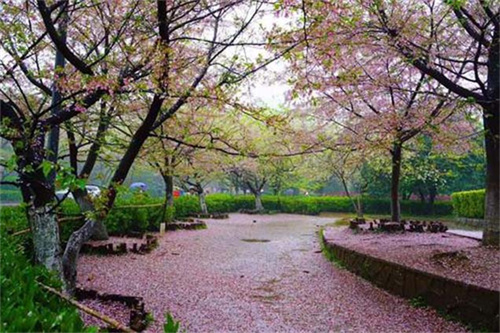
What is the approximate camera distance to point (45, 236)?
3.83m

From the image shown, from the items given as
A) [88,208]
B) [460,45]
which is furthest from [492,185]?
[88,208]

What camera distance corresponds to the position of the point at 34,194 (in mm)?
3787

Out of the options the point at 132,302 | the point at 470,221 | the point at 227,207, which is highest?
the point at 470,221

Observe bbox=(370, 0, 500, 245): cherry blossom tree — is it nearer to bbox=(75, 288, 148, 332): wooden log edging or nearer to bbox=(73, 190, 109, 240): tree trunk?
bbox=(75, 288, 148, 332): wooden log edging

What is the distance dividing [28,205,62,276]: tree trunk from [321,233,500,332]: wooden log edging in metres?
3.88

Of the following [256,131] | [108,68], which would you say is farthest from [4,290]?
[256,131]

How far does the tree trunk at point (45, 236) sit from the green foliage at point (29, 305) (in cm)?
47

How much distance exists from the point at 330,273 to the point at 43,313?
5.46m

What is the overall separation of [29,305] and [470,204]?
1370 centimetres

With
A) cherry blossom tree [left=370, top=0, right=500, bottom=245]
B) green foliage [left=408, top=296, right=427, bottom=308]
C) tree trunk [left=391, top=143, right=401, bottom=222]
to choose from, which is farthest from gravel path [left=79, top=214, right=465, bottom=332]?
cherry blossom tree [left=370, top=0, right=500, bottom=245]

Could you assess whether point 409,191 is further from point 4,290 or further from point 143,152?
point 4,290

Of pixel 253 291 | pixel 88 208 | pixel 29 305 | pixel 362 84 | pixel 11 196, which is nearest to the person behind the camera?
pixel 29 305

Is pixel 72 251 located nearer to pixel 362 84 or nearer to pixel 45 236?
pixel 45 236

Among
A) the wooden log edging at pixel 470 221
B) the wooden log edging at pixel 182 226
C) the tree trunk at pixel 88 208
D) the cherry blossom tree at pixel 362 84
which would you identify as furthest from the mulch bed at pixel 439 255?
the wooden log edging at pixel 182 226
